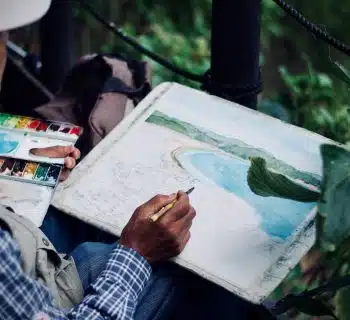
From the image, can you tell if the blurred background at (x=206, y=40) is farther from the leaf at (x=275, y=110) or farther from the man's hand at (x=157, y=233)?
the man's hand at (x=157, y=233)

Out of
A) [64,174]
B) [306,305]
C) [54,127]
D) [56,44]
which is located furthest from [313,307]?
[56,44]

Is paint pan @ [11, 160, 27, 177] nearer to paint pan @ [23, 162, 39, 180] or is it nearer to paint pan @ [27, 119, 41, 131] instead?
paint pan @ [23, 162, 39, 180]

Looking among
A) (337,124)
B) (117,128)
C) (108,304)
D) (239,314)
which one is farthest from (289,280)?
(108,304)

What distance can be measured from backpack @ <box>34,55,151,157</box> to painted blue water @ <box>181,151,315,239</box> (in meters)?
0.27

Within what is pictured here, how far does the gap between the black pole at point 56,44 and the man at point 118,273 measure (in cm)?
71

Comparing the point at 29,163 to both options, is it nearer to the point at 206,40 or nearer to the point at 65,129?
the point at 65,129

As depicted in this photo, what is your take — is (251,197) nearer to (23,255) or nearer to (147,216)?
(147,216)

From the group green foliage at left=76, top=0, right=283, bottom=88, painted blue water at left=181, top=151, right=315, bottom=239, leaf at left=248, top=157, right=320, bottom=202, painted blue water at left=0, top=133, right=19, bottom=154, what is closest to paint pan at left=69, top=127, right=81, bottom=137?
painted blue water at left=0, top=133, right=19, bottom=154

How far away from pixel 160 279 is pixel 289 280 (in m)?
0.78

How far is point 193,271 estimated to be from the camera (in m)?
1.18

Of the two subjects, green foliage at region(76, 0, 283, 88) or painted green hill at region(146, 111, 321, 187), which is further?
green foliage at region(76, 0, 283, 88)

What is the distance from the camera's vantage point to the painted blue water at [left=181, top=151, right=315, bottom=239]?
1.25 metres

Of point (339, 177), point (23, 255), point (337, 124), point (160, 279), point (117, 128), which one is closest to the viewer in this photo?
point (339, 177)

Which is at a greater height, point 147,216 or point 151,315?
point 147,216
